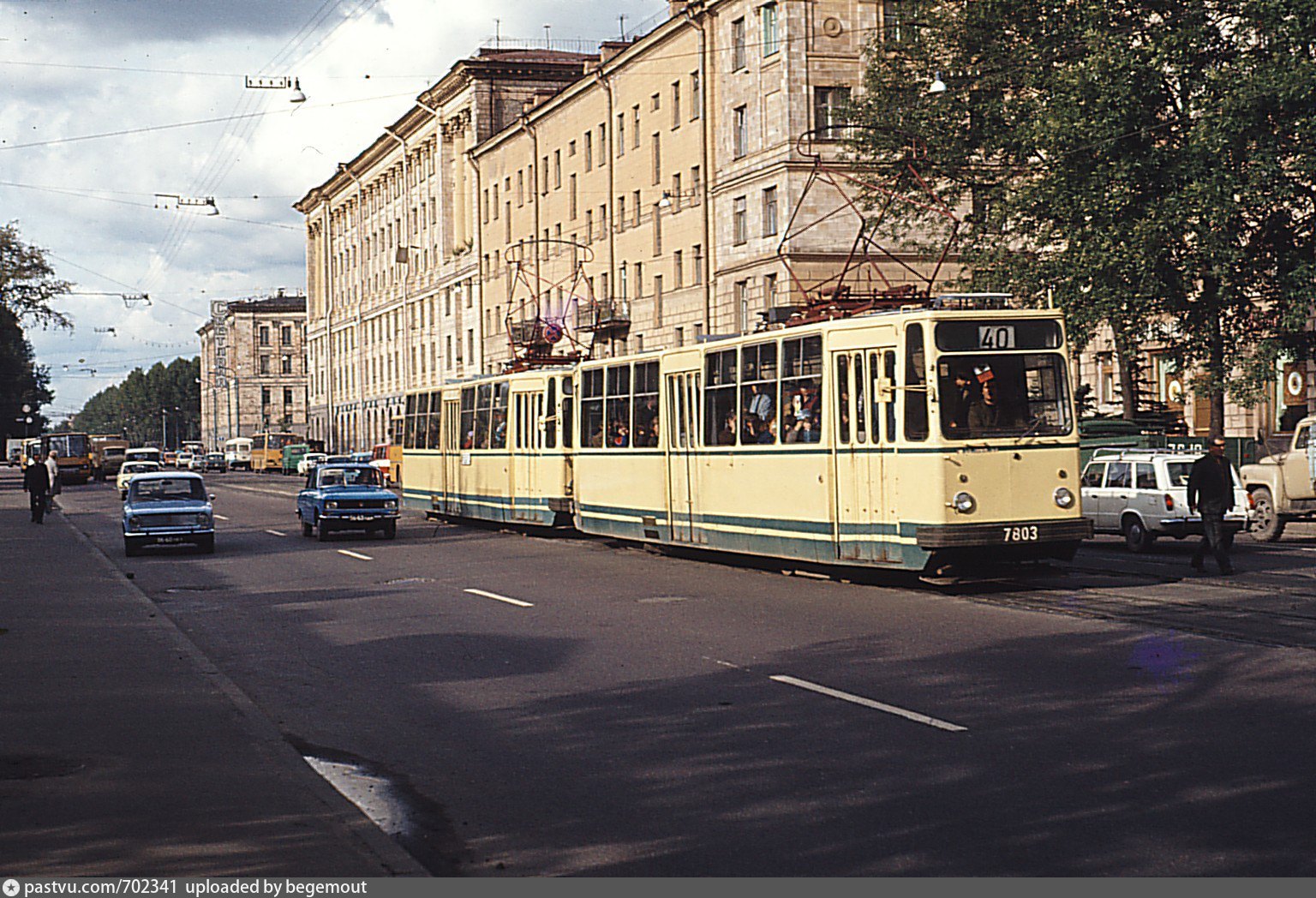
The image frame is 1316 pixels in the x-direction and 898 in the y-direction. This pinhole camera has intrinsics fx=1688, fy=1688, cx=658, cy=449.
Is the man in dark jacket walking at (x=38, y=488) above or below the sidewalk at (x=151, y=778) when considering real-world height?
above

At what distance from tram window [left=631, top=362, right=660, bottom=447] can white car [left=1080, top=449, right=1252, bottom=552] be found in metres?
7.38

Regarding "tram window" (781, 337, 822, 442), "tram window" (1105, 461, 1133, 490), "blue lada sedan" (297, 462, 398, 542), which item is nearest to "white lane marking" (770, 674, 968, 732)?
"tram window" (781, 337, 822, 442)

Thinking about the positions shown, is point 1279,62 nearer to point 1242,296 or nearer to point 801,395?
point 1242,296

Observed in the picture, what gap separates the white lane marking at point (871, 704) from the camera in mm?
9805

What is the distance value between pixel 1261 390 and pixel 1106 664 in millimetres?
23904

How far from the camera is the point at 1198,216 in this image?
32875 mm

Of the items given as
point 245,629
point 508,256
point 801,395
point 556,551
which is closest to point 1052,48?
point 556,551

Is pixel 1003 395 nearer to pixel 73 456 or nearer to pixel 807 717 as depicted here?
pixel 807 717

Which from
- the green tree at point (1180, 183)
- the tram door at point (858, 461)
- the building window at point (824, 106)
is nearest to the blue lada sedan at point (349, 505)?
the green tree at point (1180, 183)

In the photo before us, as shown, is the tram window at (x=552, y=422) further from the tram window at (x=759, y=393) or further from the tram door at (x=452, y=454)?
the tram window at (x=759, y=393)

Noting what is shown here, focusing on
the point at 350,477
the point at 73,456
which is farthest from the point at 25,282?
the point at 350,477

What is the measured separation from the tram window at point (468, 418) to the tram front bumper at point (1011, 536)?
19.0 meters

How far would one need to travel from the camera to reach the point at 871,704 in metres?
10.6
